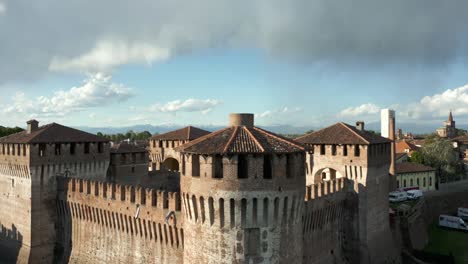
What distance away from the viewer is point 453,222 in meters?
43.5

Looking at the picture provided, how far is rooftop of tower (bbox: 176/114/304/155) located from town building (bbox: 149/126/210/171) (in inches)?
855

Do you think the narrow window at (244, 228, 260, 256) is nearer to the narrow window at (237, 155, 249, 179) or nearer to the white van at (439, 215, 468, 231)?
the narrow window at (237, 155, 249, 179)

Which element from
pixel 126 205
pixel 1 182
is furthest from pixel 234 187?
pixel 1 182

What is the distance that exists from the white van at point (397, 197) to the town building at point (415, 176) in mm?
7542

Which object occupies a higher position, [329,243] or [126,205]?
[126,205]

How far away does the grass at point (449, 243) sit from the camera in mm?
36181

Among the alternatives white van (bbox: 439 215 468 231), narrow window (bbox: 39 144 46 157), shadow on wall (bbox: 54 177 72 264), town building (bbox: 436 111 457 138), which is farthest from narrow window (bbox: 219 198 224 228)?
town building (bbox: 436 111 457 138)

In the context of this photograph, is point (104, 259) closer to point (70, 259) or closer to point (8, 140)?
point (70, 259)

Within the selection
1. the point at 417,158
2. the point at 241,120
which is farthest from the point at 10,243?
the point at 417,158

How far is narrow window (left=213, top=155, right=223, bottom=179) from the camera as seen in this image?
17.1m

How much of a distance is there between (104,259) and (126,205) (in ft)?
17.1

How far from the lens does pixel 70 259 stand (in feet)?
92.9

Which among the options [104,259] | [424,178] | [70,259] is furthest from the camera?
[424,178]

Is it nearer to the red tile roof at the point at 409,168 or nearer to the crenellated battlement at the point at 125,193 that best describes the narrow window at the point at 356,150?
the crenellated battlement at the point at 125,193
